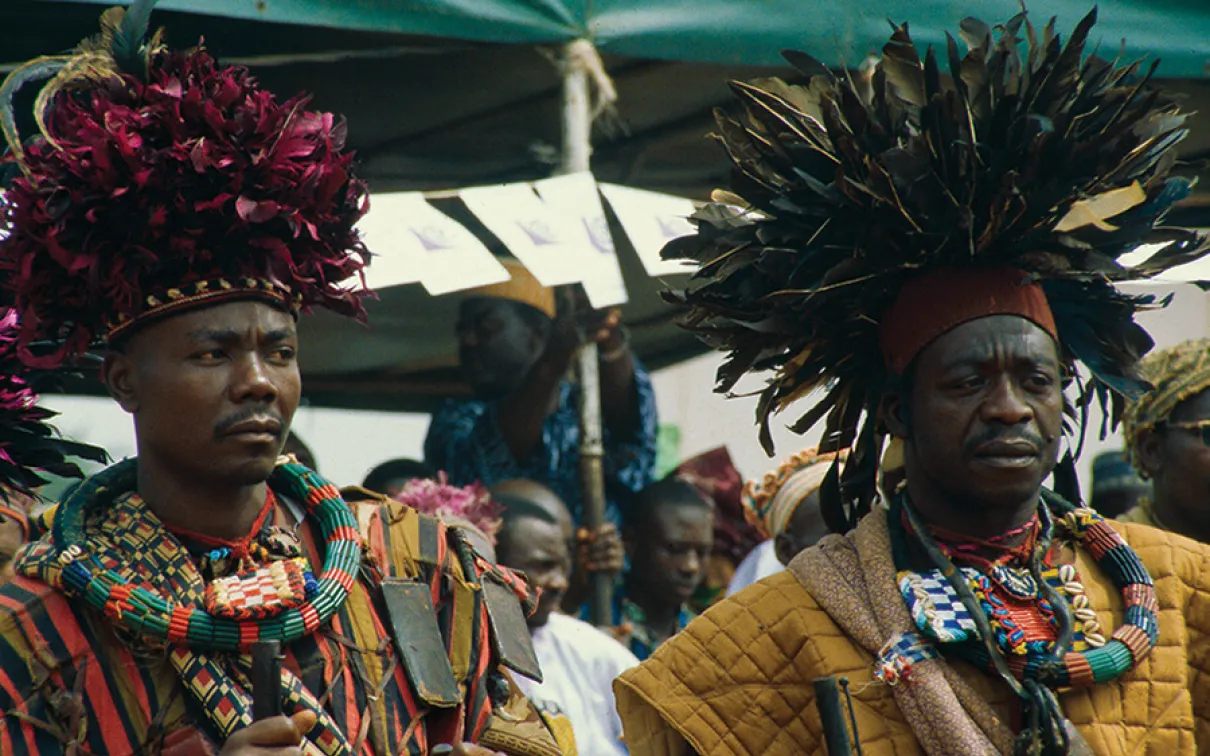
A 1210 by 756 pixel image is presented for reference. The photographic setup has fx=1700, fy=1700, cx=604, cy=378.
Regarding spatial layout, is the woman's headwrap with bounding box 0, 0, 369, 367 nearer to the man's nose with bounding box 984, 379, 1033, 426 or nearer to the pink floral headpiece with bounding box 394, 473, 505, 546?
the man's nose with bounding box 984, 379, 1033, 426

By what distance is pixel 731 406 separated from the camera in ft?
34.0

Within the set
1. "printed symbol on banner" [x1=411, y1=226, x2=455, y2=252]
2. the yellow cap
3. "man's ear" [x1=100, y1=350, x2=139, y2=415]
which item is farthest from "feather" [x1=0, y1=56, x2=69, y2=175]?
the yellow cap

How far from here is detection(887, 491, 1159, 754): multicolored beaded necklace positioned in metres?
3.45

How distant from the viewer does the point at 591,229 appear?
21.3ft

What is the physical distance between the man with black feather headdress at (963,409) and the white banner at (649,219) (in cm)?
269

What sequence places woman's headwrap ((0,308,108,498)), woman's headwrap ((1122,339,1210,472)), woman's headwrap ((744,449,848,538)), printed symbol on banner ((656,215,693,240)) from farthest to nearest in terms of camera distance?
printed symbol on banner ((656,215,693,240)), woman's headwrap ((744,449,848,538)), woman's headwrap ((1122,339,1210,472)), woman's headwrap ((0,308,108,498))

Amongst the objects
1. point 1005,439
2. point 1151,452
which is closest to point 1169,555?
point 1005,439

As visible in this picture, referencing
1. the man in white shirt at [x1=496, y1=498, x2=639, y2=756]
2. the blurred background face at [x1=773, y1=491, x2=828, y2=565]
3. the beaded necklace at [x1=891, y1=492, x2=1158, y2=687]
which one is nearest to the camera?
the beaded necklace at [x1=891, y1=492, x2=1158, y2=687]

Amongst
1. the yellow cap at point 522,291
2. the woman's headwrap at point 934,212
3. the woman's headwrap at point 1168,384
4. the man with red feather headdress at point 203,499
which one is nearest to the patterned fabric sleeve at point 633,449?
the yellow cap at point 522,291

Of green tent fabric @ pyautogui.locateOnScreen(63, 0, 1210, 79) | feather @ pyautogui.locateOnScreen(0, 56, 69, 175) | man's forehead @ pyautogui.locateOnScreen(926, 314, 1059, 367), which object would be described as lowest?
man's forehead @ pyautogui.locateOnScreen(926, 314, 1059, 367)

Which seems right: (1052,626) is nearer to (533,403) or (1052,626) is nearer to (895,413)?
(895,413)

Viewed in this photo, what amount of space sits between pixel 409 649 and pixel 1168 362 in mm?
3191

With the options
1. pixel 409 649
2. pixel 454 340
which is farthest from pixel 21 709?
pixel 454 340

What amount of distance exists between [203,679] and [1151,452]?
3.42m
